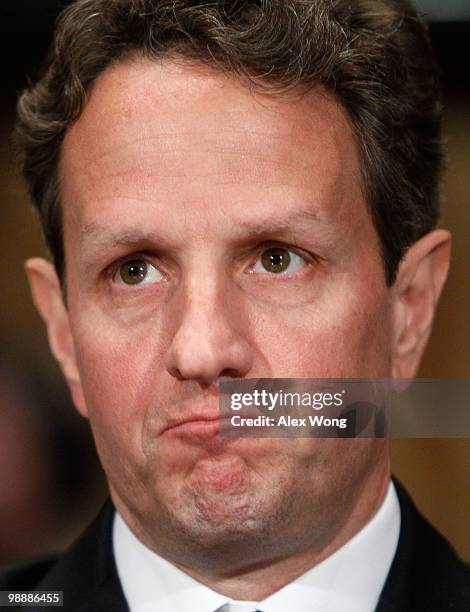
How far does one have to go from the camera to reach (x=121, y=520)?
1.44 metres

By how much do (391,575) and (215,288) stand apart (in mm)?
410

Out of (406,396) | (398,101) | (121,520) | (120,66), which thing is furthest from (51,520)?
(398,101)

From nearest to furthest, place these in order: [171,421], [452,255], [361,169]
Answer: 1. [171,421]
2. [361,169]
3. [452,255]

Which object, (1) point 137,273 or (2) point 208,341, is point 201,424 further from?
(1) point 137,273

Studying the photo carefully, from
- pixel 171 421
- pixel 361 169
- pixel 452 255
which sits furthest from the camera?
pixel 452 255

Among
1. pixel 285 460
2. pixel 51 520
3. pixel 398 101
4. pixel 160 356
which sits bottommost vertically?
pixel 51 520

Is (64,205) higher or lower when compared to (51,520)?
higher

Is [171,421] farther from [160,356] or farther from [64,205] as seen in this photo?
[64,205]

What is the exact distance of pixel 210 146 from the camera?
4.19 ft

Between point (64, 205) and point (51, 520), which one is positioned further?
point (51, 520)

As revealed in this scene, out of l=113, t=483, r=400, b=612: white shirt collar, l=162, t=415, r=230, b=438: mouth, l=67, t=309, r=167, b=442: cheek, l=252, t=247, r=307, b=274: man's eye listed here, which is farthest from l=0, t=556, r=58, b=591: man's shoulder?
l=252, t=247, r=307, b=274: man's eye

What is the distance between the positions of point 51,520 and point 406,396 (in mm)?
520

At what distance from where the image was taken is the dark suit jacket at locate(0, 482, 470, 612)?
1340 millimetres

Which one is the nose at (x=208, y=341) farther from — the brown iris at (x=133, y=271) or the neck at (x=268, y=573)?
the neck at (x=268, y=573)
